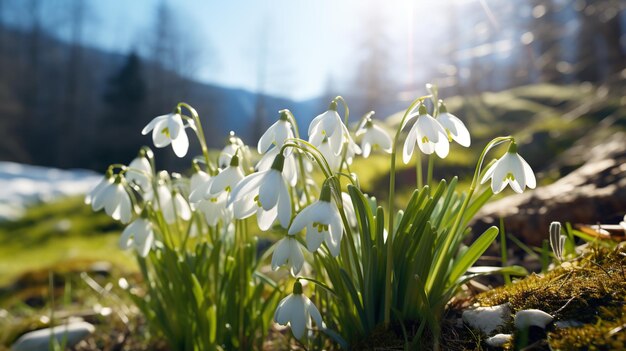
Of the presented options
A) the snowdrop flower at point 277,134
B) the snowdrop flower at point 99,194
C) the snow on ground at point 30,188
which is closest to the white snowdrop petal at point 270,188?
the snowdrop flower at point 277,134

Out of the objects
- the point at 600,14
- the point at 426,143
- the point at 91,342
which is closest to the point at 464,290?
the point at 426,143

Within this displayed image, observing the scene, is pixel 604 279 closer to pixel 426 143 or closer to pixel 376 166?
pixel 426 143

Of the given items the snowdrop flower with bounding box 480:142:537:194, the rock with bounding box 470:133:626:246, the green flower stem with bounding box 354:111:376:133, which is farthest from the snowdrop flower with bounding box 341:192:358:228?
the rock with bounding box 470:133:626:246

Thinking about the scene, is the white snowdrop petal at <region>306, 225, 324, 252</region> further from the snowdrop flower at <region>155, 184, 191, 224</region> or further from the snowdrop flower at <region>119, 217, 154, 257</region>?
the snowdrop flower at <region>155, 184, 191, 224</region>

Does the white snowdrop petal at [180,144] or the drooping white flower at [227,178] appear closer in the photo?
the drooping white flower at [227,178]

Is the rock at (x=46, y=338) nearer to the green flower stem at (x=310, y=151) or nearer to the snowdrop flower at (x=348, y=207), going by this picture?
the snowdrop flower at (x=348, y=207)

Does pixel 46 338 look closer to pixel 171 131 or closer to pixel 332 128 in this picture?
pixel 171 131
